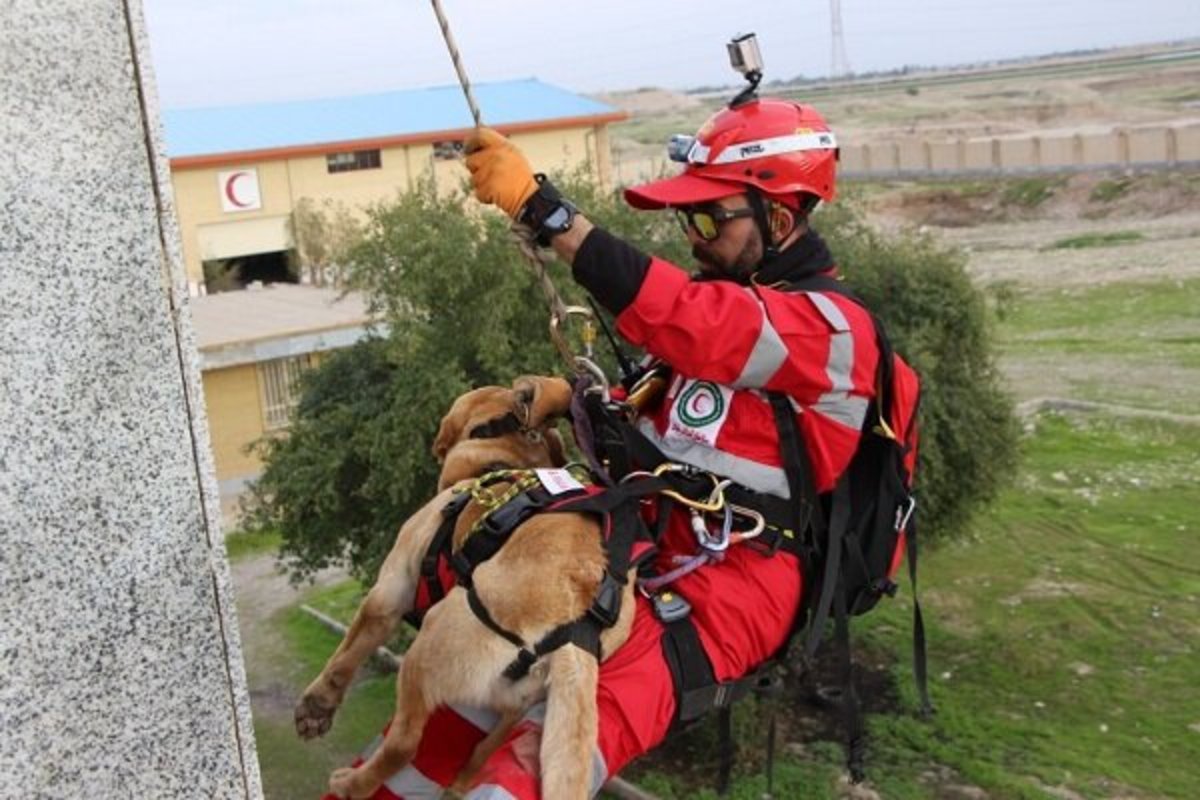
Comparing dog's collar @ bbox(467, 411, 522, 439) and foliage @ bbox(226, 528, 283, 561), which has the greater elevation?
dog's collar @ bbox(467, 411, 522, 439)

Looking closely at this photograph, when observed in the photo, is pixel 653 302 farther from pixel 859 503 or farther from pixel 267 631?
pixel 267 631

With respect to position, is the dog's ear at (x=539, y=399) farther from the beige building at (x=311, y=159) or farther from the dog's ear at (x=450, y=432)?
the beige building at (x=311, y=159)

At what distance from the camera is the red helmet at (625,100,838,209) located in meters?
4.57

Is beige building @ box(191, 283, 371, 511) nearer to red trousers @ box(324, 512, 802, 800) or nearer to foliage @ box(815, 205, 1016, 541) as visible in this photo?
foliage @ box(815, 205, 1016, 541)

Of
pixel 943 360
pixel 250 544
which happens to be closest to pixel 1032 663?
pixel 943 360

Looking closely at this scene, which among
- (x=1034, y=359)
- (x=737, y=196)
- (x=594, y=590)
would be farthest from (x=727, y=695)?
(x=1034, y=359)

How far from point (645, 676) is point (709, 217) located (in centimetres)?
152

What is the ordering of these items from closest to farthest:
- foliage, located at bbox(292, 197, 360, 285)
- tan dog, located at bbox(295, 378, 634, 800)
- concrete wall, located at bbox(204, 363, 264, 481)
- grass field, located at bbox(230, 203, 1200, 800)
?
tan dog, located at bbox(295, 378, 634, 800) → grass field, located at bbox(230, 203, 1200, 800) → concrete wall, located at bbox(204, 363, 264, 481) → foliage, located at bbox(292, 197, 360, 285)

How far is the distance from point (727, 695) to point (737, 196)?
159 cm

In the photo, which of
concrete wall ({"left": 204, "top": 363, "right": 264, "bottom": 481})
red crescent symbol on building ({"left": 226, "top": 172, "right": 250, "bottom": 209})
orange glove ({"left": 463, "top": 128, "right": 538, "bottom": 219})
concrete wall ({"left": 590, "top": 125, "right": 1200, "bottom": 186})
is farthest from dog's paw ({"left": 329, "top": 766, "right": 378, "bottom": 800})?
concrete wall ({"left": 590, "top": 125, "right": 1200, "bottom": 186})

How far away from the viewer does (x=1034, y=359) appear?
30344mm

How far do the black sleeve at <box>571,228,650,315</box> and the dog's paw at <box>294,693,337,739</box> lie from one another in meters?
1.57

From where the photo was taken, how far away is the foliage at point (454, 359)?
14.1m

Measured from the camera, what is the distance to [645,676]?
4121 millimetres
